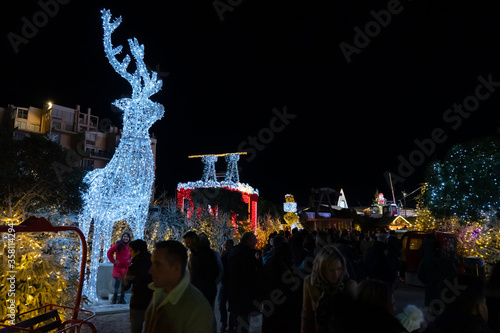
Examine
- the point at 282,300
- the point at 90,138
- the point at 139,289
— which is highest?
the point at 90,138

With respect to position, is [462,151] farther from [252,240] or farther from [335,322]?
[335,322]

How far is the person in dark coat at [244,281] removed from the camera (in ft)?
17.1

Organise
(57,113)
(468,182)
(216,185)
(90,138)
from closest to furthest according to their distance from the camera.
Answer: (468,182), (216,185), (57,113), (90,138)

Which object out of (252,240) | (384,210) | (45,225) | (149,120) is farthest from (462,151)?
(384,210)

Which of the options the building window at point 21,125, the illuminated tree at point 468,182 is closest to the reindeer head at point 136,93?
the illuminated tree at point 468,182

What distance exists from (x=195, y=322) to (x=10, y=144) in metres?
12.5

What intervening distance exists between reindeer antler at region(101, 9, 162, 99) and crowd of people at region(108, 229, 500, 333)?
16.8 ft

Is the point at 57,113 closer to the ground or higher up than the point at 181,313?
higher up

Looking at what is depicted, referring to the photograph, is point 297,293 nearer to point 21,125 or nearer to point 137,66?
point 137,66

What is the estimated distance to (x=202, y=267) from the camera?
5.67 meters

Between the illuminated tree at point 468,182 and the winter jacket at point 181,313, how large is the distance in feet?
70.4

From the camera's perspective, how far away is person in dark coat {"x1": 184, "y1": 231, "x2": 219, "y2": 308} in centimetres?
563

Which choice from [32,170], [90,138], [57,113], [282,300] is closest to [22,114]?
[57,113]

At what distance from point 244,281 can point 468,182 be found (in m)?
21.0
